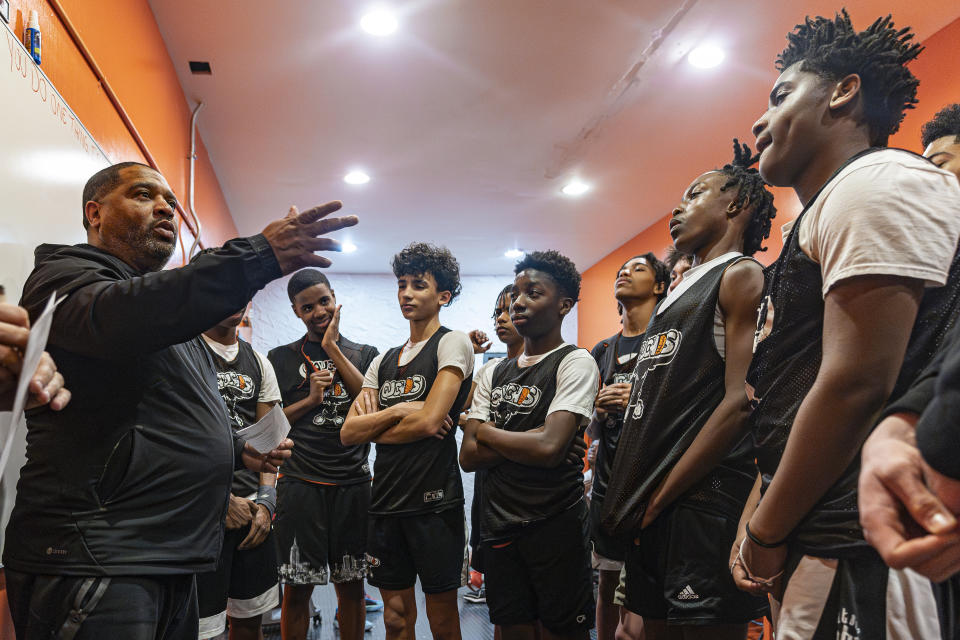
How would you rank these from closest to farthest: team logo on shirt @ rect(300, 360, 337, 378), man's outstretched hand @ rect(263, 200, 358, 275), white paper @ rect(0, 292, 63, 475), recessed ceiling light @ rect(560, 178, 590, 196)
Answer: white paper @ rect(0, 292, 63, 475) → man's outstretched hand @ rect(263, 200, 358, 275) → team logo on shirt @ rect(300, 360, 337, 378) → recessed ceiling light @ rect(560, 178, 590, 196)

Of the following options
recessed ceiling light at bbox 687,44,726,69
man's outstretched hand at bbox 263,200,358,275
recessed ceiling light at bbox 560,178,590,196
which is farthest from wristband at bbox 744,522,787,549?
recessed ceiling light at bbox 560,178,590,196

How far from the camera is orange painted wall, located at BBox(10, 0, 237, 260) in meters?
1.75

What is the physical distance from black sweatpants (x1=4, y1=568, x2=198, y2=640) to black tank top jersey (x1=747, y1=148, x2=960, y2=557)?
3.99ft

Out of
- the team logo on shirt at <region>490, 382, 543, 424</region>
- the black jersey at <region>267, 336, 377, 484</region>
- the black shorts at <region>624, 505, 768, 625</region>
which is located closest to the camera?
the black shorts at <region>624, 505, 768, 625</region>

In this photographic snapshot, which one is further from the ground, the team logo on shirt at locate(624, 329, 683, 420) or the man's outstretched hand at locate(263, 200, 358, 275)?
the man's outstretched hand at locate(263, 200, 358, 275)

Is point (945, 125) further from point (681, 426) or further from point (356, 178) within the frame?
point (356, 178)

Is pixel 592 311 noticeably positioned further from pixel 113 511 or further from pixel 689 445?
pixel 113 511

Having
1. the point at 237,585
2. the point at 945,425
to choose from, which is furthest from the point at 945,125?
the point at 237,585

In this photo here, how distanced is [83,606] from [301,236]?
2.70 ft

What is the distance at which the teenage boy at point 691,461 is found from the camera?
1.35 metres

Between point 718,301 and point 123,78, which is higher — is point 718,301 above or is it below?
below

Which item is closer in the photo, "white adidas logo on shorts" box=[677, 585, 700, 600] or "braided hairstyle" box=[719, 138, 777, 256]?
"white adidas logo on shorts" box=[677, 585, 700, 600]

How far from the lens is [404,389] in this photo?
2477mm

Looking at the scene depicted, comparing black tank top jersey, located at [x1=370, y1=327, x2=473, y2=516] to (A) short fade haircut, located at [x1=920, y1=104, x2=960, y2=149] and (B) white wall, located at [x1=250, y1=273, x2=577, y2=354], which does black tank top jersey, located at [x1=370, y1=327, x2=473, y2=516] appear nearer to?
(A) short fade haircut, located at [x1=920, y1=104, x2=960, y2=149]
